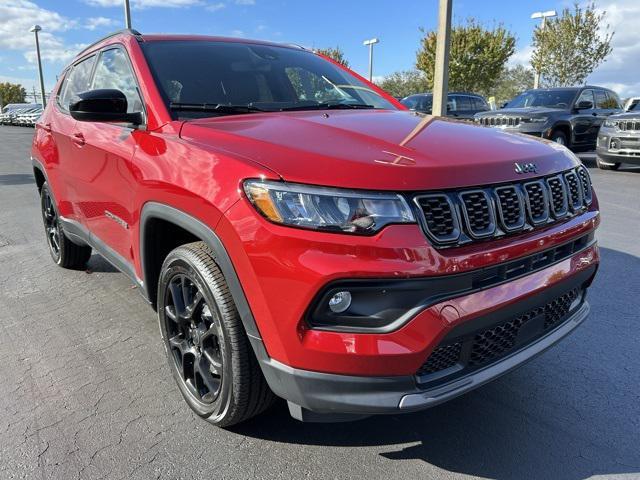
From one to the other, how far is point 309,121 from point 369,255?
954 millimetres

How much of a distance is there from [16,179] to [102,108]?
885 cm

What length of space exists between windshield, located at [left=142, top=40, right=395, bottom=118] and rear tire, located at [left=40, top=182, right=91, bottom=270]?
197 centimetres

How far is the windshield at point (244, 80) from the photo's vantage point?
2.73 m

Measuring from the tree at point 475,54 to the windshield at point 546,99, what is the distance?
21.4m

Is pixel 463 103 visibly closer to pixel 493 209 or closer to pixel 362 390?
pixel 493 209

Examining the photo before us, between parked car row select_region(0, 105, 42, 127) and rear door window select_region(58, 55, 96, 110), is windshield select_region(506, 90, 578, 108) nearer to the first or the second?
rear door window select_region(58, 55, 96, 110)

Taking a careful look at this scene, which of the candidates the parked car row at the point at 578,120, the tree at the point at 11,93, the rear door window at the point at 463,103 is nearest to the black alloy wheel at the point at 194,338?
the parked car row at the point at 578,120

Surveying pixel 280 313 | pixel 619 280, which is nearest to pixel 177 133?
pixel 280 313

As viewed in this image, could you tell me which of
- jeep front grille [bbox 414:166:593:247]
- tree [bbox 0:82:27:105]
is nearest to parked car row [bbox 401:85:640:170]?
jeep front grille [bbox 414:166:593:247]

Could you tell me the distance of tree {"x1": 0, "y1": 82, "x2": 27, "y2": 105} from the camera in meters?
69.9

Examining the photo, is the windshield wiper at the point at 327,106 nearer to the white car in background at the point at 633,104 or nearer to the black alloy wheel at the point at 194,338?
the black alloy wheel at the point at 194,338

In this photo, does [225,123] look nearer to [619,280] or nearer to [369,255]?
[369,255]

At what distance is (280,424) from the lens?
2.42m

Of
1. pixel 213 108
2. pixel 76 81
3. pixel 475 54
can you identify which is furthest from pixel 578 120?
pixel 475 54
